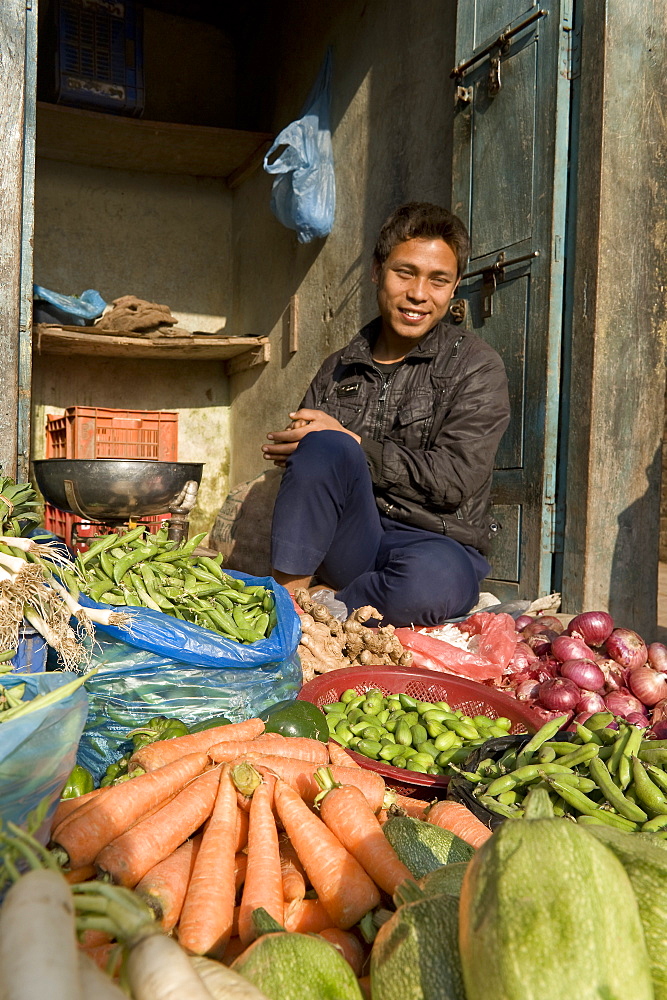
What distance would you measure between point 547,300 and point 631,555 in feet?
4.43

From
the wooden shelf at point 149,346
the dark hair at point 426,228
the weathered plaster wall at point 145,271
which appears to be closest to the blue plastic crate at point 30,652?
the dark hair at point 426,228

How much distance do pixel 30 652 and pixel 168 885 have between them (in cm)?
91

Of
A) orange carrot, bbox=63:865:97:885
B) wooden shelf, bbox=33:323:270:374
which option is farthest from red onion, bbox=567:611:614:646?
wooden shelf, bbox=33:323:270:374

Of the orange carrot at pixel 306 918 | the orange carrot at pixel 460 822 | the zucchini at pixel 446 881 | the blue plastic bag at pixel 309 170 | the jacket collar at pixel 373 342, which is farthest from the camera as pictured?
the blue plastic bag at pixel 309 170

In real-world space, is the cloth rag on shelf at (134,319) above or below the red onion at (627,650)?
above

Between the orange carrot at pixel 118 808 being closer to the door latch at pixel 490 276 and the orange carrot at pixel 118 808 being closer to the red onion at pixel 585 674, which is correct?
the red onion at pixel 585 674

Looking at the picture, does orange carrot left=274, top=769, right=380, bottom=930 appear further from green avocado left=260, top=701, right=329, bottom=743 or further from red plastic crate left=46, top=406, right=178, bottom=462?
red plastic crate left=46, top=406, right=178, bottom=462

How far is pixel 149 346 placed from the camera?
274 inches

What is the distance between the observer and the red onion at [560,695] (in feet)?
9.66

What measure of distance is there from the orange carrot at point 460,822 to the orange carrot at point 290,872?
32 cm

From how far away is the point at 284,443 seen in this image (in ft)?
12.8

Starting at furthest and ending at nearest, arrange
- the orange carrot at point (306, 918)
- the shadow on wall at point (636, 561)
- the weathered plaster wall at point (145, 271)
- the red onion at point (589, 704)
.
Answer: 1. the weathered plaster wall at point (145, 271)
2. the shadow on wall at point (636, 561)
3. the red onion at point (589, 704)
4. the orange carrot at point (306, 918)

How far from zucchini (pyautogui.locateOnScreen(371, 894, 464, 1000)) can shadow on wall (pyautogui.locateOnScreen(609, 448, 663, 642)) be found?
119 inches

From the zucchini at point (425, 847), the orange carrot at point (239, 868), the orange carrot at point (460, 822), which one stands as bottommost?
the orange carrot at point (239, 868)
